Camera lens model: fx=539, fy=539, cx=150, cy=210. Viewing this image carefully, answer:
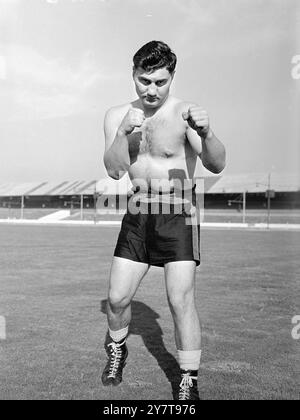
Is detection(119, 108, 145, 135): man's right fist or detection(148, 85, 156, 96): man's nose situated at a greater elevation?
detection(148, 85, 156, 96): man's nose

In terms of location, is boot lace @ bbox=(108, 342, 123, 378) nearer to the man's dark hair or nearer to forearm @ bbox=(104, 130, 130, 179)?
forearm @ bbox=(104, 130, 130, 179)

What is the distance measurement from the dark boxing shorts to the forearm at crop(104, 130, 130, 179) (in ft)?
1.14

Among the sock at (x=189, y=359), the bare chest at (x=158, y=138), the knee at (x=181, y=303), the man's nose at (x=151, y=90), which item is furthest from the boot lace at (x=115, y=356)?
the man's nose at (x=151, y=90)

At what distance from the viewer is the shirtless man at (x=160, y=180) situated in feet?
13.8

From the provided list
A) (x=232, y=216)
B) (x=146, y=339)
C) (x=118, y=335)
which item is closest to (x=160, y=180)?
(x=118, y=335)

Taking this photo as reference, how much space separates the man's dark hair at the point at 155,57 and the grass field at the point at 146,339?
2.59m

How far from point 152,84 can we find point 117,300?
1.80m

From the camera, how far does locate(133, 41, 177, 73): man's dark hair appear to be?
4.17 meters

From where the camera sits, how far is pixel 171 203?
4.51 meters

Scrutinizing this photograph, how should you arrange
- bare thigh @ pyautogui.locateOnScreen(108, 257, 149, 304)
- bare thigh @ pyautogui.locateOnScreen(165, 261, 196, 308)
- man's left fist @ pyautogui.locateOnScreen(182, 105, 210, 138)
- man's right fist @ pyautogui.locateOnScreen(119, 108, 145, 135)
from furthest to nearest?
bare thigh @ pyautogui.locateOnScreen(108, 257, 149, 304) → bare thigh @ pyautogui.locateOnScreen(165, 261, 196, 308) → man's right fist @ pyautogui.locateOnScreen(119, 108, 145, 135) → man's left fist @ pyautogui.locateOnScreen(182, 105, 210, 138)

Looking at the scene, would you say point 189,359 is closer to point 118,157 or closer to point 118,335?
point 118,335

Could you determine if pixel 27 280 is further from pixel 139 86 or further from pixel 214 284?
pixel 139 86

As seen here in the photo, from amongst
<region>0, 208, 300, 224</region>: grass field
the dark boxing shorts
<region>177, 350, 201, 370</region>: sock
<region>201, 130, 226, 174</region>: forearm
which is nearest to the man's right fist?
<region>201, 130, 226, 174</region>: forearm

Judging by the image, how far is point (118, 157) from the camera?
14.0 feet
